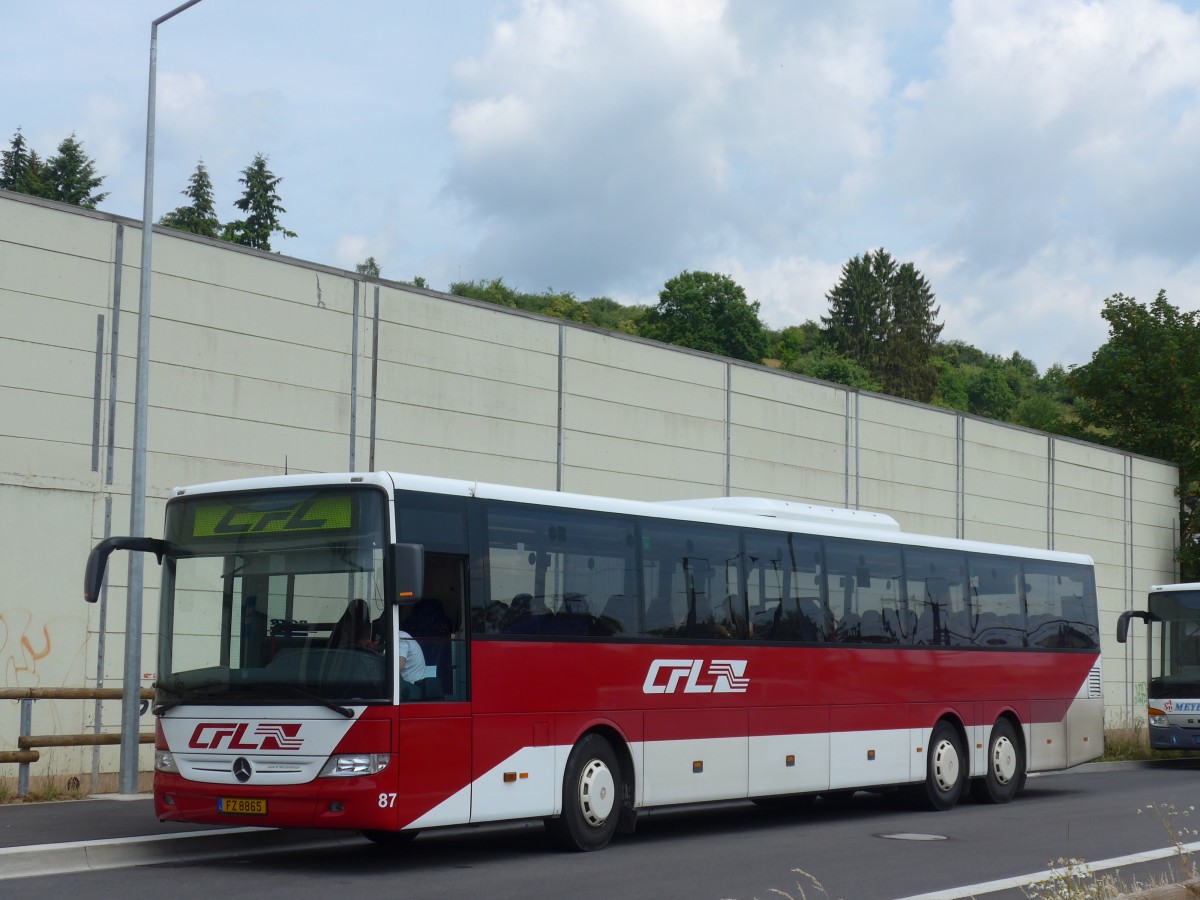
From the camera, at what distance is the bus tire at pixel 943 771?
18.8 metres

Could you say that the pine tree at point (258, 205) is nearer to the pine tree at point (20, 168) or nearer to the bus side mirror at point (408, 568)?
the pine tree at point (20, 168)

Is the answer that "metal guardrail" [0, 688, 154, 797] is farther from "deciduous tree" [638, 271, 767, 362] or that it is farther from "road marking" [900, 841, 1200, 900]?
"deciduous tree" [638, 271, 767, 362]

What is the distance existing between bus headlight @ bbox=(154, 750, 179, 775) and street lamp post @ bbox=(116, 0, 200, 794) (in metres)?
4.40

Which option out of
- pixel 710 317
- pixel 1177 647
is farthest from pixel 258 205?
pixel 1177 647

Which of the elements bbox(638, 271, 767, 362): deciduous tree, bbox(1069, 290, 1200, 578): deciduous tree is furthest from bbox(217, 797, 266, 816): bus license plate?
bbox(638, 271, 767, 362): deciduous tree

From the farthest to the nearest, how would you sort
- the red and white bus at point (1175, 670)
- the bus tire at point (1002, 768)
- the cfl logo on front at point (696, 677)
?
the red and white bus at point (1175, 670), the bus tire at point (1002, 768), the cfl logo on front at point (696, 677)

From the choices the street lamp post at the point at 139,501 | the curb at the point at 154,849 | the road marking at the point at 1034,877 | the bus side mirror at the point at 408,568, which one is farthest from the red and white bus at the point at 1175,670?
the bus side mirror at the point at 408,568

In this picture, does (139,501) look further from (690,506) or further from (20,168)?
(20,168)

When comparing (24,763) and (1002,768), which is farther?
(1002,768)

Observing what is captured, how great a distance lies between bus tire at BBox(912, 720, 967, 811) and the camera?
18.8 meters

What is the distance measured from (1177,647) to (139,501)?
19228 mm

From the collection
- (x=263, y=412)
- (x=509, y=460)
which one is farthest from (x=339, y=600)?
(x=509, y=460)

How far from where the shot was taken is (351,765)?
11.6m

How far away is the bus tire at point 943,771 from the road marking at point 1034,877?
15.5ft
